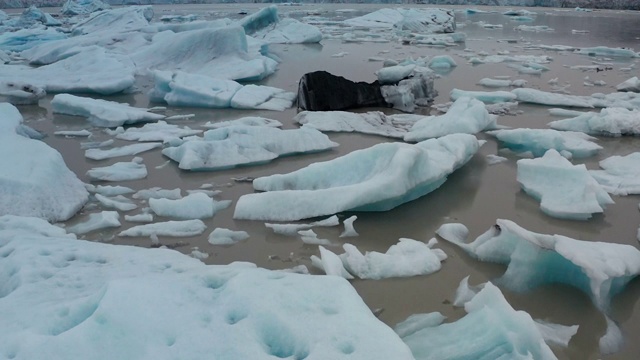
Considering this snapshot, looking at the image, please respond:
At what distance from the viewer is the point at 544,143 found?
4090 mm

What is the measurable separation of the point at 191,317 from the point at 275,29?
12.0 metres

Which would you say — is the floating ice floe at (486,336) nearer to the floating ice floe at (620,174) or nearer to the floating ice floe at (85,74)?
the floating ice floe at (620,174)

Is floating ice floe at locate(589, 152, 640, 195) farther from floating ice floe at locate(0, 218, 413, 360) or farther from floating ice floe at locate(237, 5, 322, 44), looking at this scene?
floating ice floe at locate(237, 5, 322, 44)

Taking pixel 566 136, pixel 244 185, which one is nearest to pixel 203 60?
pixel 244 185

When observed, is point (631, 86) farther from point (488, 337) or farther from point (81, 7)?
point (81, 7)

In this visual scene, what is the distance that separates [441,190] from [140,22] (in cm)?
1145

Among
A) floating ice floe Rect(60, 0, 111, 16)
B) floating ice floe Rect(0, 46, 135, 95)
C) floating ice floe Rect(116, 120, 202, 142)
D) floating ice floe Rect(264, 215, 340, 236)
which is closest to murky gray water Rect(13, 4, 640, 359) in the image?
floating ice floe Rect(264, 215, 340, 236)

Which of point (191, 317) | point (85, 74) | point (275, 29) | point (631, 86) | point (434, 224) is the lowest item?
point (275, 29)

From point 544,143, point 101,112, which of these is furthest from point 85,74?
point 544,143

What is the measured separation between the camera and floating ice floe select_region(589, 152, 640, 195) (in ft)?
11.2

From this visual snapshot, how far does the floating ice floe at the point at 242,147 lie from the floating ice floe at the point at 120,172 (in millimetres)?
277

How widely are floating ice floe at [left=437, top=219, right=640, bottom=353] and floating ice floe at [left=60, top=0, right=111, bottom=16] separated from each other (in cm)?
2444

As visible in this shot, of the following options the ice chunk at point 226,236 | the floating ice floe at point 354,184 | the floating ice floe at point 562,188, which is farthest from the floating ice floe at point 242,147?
the floating ice floe at point 562,188

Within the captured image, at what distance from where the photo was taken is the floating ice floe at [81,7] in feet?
75.9
